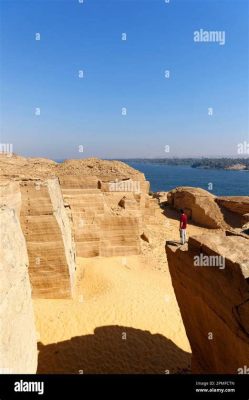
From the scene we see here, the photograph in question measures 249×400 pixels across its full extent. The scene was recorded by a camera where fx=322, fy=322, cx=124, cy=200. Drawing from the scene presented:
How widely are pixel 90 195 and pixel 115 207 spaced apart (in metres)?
2.20

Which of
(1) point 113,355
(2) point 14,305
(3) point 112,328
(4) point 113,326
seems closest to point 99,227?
(4) point 113,326

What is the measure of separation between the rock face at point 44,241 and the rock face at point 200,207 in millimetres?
17219

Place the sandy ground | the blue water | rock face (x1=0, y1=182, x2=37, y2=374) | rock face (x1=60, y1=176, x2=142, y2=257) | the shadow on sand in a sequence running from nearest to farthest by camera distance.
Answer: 1. rock face (x1=0, y1=182, x2=37, y2=374)
2. the shadow on sand
3. the sandy ground
4. rock face (x1=60, y1=176, x2=142, y2=257)
5. the blue water

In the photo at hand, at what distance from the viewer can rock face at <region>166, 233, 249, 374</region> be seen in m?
5.89

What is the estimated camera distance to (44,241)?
11078 millimetres

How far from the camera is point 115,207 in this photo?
18203mm

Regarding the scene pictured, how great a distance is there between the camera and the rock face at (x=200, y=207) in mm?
26156

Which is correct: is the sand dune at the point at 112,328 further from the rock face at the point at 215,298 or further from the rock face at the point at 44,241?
the rock face at the point at 215,298

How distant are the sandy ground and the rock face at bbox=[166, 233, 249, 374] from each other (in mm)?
1707

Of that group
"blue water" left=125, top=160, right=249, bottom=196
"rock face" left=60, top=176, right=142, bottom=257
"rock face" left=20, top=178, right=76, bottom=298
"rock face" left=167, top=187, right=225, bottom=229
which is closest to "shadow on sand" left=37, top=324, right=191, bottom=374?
"rock face" left=20, top=178, right=76, bottom=298

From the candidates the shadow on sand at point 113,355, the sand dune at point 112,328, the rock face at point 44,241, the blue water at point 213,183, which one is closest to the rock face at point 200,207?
the sand dune at point 112,328

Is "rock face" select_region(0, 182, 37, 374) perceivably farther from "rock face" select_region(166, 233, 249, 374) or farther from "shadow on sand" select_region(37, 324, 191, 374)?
"rock face" select_region(166, 233, 249, 374)
